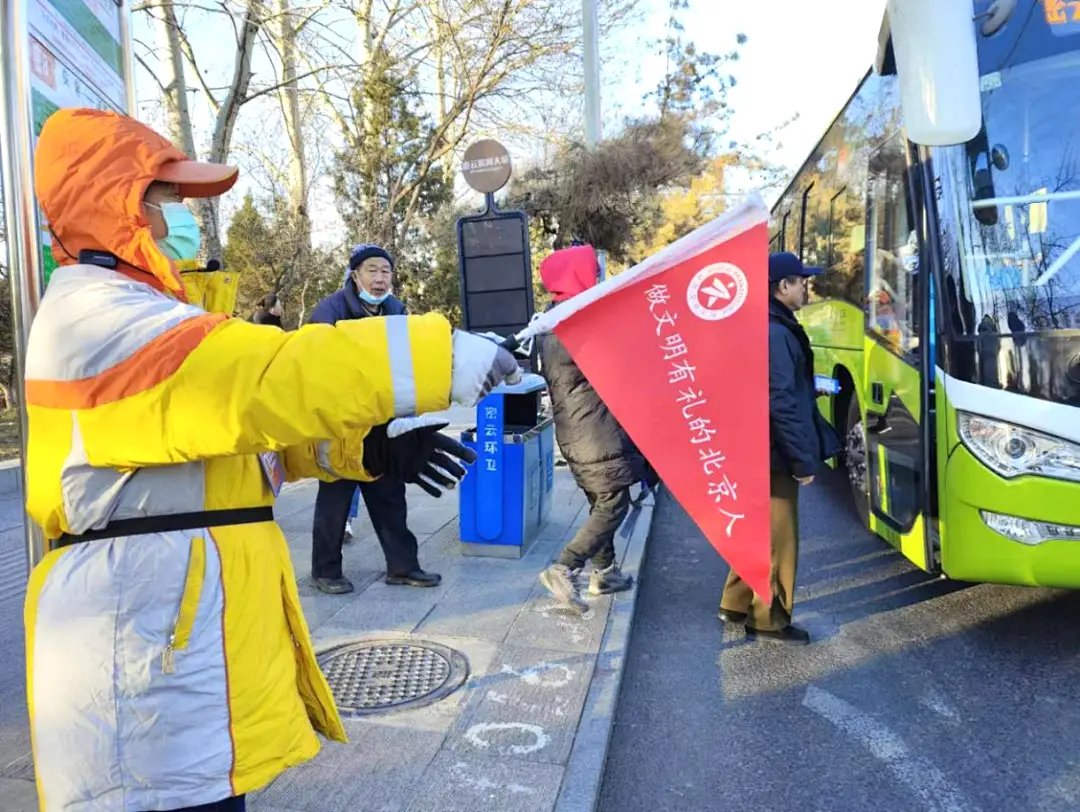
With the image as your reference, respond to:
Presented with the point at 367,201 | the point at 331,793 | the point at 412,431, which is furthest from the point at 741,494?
the point at 367,201

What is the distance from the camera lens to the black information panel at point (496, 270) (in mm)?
6797

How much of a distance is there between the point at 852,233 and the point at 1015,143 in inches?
88.0

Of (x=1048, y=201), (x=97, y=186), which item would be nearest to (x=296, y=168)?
(x=1048, y=201)

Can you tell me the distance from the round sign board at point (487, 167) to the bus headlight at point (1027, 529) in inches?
180

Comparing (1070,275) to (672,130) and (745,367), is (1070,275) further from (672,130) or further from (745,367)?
(672,130)

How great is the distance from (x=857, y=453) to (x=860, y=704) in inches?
95.9

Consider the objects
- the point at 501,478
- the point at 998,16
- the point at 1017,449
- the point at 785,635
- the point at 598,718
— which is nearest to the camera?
the point at 598,718

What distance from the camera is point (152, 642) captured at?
1421 mm

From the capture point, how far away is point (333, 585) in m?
4.51

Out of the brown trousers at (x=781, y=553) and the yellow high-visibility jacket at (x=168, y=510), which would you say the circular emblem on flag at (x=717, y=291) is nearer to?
the yellow high-visibility jacket at (x=168, y=510)

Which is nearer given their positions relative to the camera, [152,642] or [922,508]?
[152,642]

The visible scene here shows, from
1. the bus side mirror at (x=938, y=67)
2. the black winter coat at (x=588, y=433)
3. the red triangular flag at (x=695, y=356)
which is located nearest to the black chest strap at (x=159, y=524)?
the red triangular flag at (x=695, y=356)

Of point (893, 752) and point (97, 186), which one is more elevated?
point (97, 186)

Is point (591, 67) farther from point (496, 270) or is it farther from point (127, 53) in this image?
point (127, 53)
